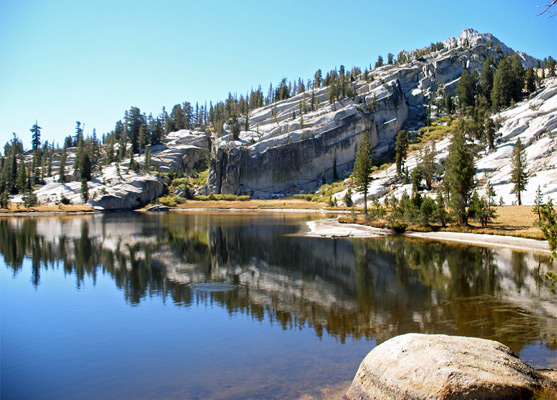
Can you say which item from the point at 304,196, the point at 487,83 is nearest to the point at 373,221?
the point at 304,196

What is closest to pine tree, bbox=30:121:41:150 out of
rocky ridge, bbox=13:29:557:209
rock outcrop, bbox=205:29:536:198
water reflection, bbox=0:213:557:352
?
rocky ridge, bbox=13:29:557:209

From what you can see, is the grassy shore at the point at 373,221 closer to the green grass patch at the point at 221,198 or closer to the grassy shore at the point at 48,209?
the grassy shore at the point at 48,209

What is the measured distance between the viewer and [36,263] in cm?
3519

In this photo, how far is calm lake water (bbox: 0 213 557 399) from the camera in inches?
517

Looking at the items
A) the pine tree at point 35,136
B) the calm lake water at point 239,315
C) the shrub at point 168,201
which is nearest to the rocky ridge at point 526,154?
the calm lake water at point 239,315

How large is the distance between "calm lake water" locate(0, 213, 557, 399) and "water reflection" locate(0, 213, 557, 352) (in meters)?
0.14

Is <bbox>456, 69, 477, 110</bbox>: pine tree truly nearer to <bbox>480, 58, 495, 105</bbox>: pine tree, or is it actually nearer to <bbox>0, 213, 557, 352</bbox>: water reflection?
<bbox>480, 58, 495, 105</bbox>: pine tree

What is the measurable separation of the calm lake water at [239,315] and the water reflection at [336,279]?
0.14 metres

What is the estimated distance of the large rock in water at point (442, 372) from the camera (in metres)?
9.04

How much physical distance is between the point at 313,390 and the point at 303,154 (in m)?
136

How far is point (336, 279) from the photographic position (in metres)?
28.0

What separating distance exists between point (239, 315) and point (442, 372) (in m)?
12.5

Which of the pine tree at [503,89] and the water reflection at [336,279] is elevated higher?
the pine tree at [503,89]

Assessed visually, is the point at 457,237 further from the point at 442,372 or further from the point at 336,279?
the point at 442,372
